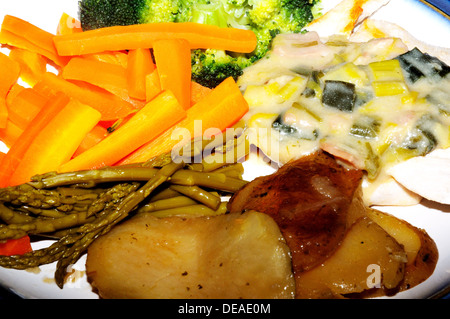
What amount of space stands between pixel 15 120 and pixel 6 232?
3.23 feet

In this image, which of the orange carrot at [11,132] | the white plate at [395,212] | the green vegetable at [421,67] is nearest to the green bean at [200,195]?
the white plate at [395,212]

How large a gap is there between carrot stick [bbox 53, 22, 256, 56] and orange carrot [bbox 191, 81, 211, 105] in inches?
11.8

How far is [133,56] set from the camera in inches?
133

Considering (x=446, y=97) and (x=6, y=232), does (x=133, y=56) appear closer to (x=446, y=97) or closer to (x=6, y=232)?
(x=6, y=232)

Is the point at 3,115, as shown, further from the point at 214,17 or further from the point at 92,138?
the point at 214,17

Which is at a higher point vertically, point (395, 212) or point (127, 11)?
point (127, 11)

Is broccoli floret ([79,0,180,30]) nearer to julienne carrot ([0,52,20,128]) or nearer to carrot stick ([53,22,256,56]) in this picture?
carrot stick ([53,22,256,56])

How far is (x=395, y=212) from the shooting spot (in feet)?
10.4

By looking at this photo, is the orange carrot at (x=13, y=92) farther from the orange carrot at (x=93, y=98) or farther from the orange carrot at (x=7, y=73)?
the orange carrot at (x=93, y=98)

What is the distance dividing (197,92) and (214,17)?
2.03 feet

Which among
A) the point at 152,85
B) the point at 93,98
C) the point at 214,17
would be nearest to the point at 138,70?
the point at 152,85

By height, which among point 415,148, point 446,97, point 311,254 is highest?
point 446,97

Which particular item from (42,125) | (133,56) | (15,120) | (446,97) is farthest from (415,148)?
(15,120)

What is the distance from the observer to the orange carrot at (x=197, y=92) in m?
3.48
